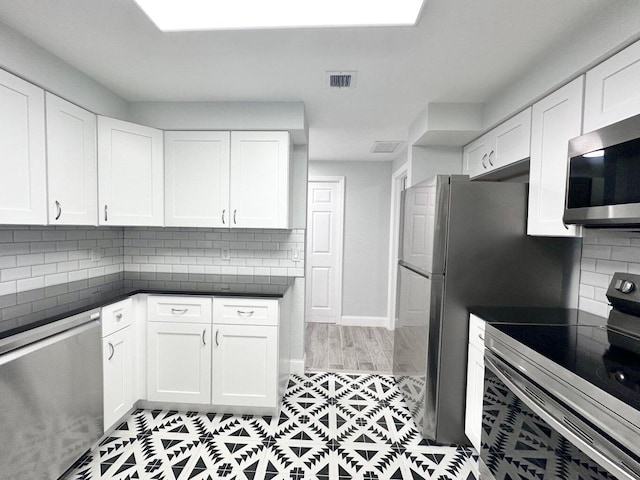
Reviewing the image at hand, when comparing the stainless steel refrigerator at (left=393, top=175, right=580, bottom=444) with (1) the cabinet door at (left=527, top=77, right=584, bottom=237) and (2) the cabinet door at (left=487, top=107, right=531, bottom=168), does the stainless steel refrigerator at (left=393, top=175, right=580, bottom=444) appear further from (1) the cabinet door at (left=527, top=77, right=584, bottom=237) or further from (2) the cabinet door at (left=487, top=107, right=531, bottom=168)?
(2) the cabinet door at (left=487, top=107, right=531, bottom=168)

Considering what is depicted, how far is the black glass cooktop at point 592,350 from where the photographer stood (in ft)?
3.15

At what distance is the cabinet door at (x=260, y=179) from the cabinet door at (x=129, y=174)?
591 mm

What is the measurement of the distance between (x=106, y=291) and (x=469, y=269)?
2478 millimetres

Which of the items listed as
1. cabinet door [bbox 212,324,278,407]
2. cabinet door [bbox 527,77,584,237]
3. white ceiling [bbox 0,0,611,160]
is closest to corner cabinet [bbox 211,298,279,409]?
cabinet door [bbox 212,324,278,407]

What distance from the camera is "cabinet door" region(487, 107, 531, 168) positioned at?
1.88 meters

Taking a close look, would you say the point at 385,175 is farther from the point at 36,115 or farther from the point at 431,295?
the point at 36,115

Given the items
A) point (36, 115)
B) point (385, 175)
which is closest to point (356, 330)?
point (385, 175)

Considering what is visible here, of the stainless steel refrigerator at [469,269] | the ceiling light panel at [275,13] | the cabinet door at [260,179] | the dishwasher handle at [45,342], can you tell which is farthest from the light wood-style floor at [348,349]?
the ceiling light panel at [275,13]

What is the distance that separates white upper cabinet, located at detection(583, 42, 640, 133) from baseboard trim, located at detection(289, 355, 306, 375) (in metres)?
2.67

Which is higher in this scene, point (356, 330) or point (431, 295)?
point (431, 295)

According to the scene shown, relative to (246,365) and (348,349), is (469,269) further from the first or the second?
(348,349)

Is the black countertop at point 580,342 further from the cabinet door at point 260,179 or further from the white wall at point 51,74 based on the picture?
the white wall at point 51,74

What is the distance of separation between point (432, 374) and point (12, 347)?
7.10ft

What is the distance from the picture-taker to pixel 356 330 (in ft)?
13.9
